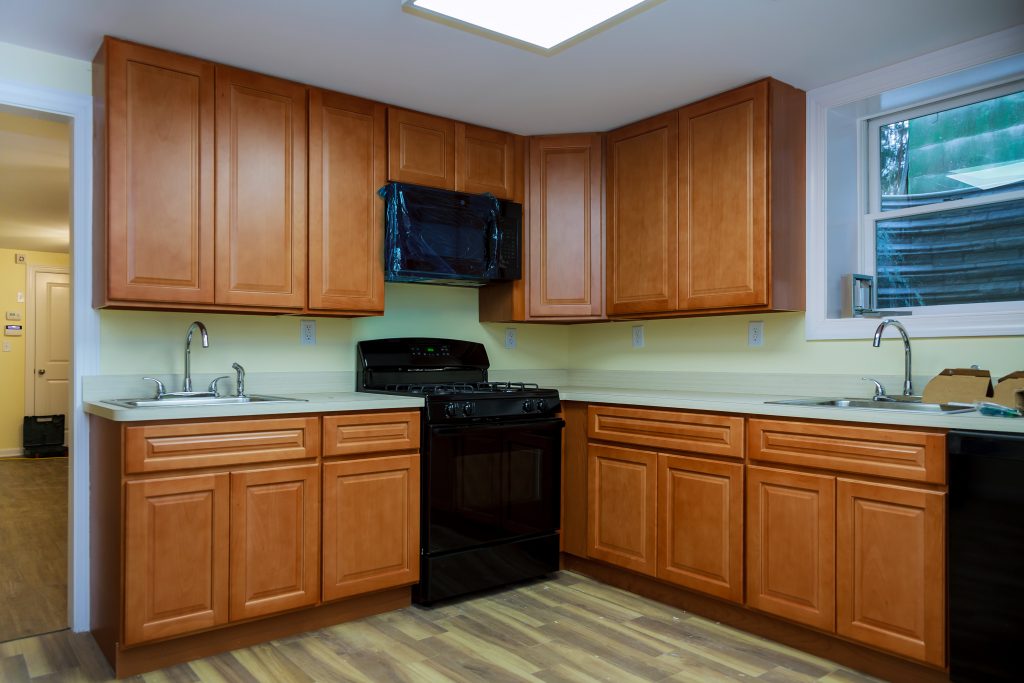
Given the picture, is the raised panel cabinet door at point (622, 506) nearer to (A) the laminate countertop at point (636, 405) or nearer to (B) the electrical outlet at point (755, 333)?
(A) the laminate countertop at point (636, 405)

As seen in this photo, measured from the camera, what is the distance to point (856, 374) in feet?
9.50

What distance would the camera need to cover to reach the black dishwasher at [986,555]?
1961 mm

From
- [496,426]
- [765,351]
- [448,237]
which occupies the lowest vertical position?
[496,426]

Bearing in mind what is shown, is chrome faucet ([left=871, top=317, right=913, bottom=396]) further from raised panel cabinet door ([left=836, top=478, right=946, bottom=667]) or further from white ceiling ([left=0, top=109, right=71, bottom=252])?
white ceiling ([left=0, top=109, right=71, bottom=252])

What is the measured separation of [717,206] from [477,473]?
154cm

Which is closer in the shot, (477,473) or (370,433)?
(370,433)

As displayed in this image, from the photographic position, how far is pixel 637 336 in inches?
150

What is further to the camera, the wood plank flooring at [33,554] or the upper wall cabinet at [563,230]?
the upper wall cabinet at [563,230]

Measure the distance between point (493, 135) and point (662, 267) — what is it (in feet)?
3.47

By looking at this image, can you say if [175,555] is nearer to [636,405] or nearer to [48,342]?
[636,405]

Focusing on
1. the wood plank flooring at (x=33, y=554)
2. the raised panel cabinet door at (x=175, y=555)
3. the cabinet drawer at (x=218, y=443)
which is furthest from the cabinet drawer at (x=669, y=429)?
the wood plank flooring at (x=33, y=554)

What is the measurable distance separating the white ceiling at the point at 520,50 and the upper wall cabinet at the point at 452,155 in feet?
0.46

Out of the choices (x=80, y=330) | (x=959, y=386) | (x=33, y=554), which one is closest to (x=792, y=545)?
(x=959, y=386)

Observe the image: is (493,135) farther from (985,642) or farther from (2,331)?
(2,331)
